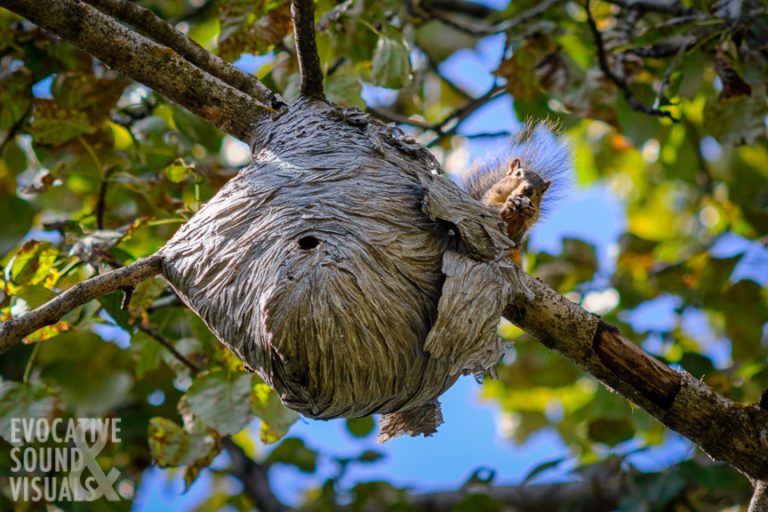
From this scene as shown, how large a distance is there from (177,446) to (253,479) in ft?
7.47

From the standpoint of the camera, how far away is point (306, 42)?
107 inches

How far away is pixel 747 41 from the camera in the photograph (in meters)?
4.05

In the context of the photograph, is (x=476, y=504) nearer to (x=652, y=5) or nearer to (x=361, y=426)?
(x=361, y=426)

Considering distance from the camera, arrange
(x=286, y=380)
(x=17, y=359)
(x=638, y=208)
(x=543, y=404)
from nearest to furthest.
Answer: (x=286, y=380) < (x=17, y=359) < (x=543, y=404) < (x=638, y=208)

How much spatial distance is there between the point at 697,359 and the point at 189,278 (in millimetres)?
2646

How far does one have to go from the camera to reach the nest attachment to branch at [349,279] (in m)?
2.29

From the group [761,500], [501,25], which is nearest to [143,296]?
[761,500]

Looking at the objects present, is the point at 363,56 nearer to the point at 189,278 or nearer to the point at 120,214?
the point at 120,214

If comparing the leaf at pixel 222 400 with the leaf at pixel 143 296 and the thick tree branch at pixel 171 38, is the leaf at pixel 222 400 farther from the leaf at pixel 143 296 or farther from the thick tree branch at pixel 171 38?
the thick tree branch at pixel 171 38

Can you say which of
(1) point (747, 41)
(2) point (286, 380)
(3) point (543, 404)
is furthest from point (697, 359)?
(3) point (543, 404)

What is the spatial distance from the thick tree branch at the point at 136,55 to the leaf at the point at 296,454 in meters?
2.60

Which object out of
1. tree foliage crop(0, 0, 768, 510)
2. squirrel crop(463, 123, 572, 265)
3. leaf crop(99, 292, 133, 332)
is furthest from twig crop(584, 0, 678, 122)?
leaf crop(99, 292, 133, 332)

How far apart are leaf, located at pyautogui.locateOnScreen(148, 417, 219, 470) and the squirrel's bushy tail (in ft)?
5.21

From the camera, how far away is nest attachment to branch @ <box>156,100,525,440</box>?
7.53 feet
